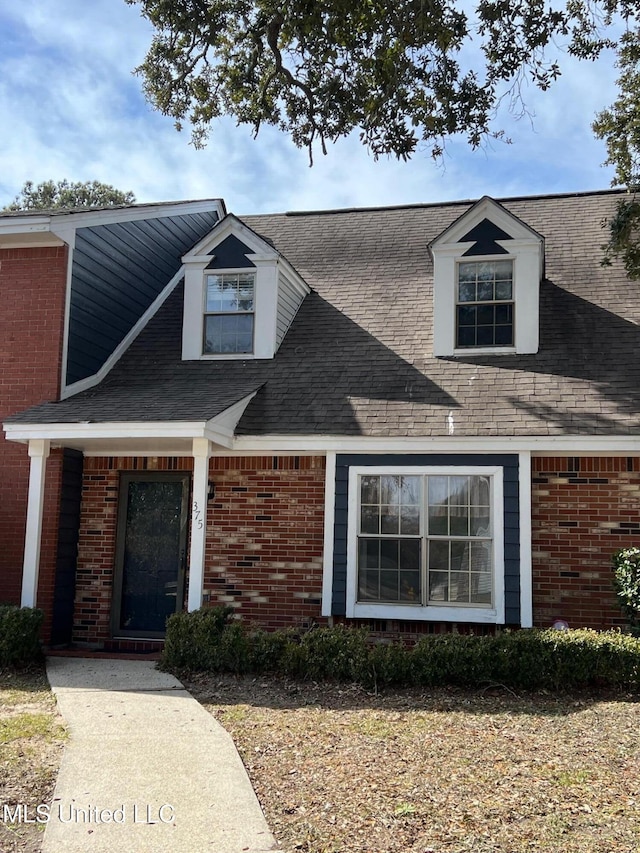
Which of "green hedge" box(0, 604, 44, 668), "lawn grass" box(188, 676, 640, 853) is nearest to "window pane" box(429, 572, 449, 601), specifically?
"lawn grass" box(188, 676, 640, 853)

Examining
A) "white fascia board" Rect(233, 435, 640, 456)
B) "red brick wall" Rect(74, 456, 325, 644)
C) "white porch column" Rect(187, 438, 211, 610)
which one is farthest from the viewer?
"red brick wall" Rect(74, 456, 325, 644)

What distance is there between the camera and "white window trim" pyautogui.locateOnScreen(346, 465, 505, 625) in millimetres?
9000

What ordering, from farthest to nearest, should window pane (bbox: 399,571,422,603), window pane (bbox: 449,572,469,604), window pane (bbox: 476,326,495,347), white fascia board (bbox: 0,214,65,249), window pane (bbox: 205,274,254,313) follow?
window pane (bbox: 205,274,254,313) → window pane (bbox: 476,326,495,347) → white fascia board (bbox: 0,214,65,249) → window pane (bbox: 399,571,422,603) → window pane (bbox: 449,572,469,604)

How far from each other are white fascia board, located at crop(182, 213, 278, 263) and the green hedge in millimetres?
5610

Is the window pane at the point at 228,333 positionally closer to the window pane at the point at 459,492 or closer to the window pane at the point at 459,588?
the window pane at the point at 459,492

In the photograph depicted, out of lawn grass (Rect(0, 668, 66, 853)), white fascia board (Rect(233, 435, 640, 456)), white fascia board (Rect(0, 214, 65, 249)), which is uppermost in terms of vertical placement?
white fascia board (Rect(0, 214, 65, 249))

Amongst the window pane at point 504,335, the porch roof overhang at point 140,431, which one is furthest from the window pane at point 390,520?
the window pane at point 504,335

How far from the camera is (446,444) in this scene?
30.2ft

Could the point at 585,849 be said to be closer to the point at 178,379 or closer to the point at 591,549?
the point at 591,549

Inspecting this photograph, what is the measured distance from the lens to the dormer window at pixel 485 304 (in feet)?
35.5

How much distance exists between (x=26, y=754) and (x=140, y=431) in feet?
13.7

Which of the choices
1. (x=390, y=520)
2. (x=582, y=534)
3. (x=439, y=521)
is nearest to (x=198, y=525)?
(x=390, y=520)

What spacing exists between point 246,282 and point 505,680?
6.83 m

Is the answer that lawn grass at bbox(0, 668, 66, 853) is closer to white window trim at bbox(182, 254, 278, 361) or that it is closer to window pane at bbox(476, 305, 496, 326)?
white window trim at bbox(182, 254, 278, 361)
